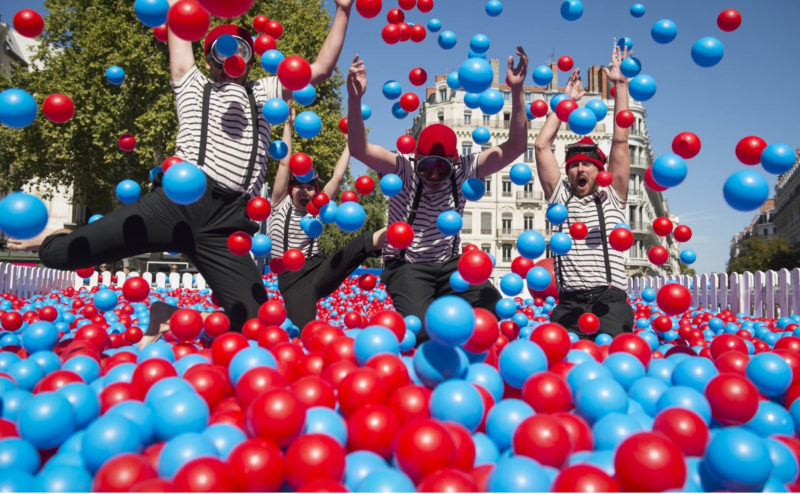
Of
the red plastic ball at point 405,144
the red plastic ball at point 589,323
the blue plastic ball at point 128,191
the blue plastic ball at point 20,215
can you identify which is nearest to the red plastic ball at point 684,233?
the red plastic ball at point 589,323

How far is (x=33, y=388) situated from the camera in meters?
2.55

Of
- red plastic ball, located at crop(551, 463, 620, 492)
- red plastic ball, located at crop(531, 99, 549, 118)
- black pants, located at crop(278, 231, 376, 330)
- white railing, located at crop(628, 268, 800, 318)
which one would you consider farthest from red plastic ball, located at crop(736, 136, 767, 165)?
white railing, located at crop(628, 268, 800, 318)

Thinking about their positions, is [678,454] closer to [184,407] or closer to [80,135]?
[184,407]

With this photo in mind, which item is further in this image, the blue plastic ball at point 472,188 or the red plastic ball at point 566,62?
the red plastic ball at point 566,62

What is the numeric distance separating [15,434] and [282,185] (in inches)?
150

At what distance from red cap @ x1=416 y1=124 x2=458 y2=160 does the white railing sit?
664 cm

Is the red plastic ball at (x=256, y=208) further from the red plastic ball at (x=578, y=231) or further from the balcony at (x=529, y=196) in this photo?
the balcony at (x=529, y=196)

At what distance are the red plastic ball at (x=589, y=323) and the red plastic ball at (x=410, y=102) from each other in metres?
2.53

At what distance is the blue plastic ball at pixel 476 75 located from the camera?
387cm

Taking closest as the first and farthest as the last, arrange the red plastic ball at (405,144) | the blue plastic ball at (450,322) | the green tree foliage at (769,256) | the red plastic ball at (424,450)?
the red plastic ball at (424,450)
the blue plastic ball at (450,322)
the red plastic ball at (405,144)
the green tree foliage at (769,256)

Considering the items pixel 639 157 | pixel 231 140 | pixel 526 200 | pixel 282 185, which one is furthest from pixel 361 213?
pixel 639 157

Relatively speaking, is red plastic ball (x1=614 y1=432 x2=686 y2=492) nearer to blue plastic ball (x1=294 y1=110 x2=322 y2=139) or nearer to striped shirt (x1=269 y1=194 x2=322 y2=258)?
blue plastic ball (x1=294 y1=110 x2=322 y2=139)

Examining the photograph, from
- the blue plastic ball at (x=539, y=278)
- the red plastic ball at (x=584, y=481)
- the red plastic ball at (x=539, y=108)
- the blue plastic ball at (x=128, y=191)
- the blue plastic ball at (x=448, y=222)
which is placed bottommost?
the red plastic ball at (x=584, y=481)

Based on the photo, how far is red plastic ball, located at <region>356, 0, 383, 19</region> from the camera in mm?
4254
